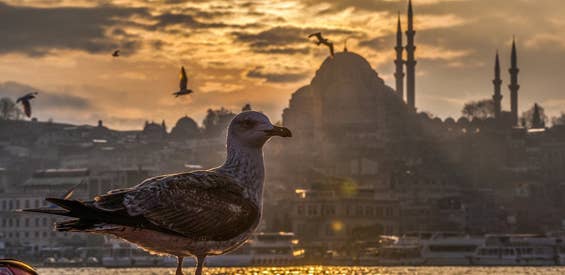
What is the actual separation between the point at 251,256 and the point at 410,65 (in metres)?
66.5

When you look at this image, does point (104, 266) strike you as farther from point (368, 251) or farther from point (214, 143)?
point (214, 143)

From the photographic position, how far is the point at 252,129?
9984 millimetres

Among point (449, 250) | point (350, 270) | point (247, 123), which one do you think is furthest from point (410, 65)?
point (247, 123)

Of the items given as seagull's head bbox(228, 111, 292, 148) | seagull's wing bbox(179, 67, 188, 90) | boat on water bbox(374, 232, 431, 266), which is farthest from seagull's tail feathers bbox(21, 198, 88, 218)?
boat on water bbox(374, 232, 431, 266)

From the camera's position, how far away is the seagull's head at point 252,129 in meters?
9.89

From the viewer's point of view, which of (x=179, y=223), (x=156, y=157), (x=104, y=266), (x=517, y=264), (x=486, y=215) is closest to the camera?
(x=179, y=223)

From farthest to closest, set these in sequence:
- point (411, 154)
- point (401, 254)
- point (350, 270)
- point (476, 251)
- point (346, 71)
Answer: point (346, 71) < point (411, 154) < point (476, 251) < point (401, 254) < point (350, 270)

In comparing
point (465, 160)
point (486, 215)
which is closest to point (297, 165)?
point (465, 160)

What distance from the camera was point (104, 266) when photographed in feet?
351

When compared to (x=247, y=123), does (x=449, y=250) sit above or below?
above

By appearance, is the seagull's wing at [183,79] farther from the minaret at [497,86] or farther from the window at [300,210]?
the minaret at [497,86]

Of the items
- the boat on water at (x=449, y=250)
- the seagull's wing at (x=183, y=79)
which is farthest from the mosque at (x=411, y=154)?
the seagull's wing at (x=183, y=79)

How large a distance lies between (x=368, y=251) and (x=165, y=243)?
305 ft

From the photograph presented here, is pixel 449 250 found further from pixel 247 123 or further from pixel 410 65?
pixel 247 123
